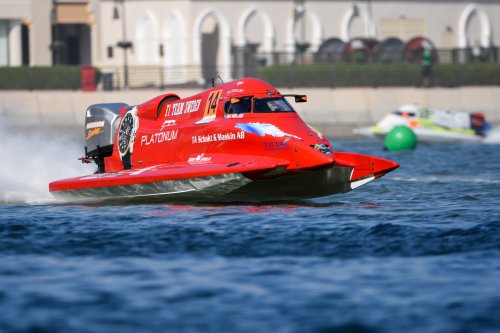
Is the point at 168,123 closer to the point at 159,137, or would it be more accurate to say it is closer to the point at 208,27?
the point at 159,137

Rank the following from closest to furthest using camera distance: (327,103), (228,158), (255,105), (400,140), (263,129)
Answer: (263,129) → (228,158) → (255,105) → (400,140) → (327,103)

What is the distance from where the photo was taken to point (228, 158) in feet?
51.5

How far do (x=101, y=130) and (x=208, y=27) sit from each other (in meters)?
31.4

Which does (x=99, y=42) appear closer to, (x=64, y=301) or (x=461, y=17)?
(x=461, y=17)

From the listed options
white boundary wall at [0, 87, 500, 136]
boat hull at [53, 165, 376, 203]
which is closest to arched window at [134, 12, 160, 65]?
white boundary wall at [0, 87, 500, 136]

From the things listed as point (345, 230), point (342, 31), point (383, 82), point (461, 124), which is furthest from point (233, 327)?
point (342, 31)

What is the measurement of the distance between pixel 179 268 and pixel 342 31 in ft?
136

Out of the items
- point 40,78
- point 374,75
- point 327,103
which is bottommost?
point 327,103

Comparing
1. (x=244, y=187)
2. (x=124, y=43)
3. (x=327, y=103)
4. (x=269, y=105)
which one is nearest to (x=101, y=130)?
(x=244, y=187)

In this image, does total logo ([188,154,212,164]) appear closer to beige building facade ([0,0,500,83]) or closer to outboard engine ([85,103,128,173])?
outboard engine ([85,103,128,173])

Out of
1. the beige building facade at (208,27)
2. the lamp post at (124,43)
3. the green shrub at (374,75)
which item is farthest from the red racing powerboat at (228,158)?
the beige building facade at (208,27)

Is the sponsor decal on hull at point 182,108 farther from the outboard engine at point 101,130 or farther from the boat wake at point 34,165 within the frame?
the boat wake at point 34,165

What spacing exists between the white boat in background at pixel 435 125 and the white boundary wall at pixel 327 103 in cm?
372

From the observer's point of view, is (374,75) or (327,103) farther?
(374,75)
